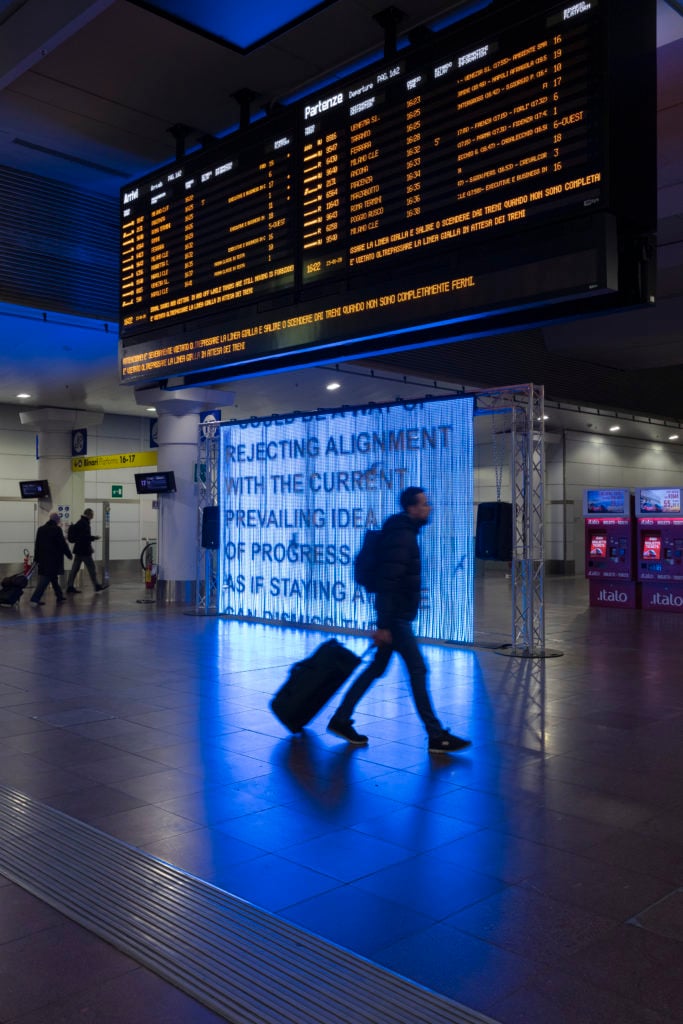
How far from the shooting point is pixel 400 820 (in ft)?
14.5

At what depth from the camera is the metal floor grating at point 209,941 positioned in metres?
2.67

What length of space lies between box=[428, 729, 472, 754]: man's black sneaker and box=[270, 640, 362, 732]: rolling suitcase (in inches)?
33.0

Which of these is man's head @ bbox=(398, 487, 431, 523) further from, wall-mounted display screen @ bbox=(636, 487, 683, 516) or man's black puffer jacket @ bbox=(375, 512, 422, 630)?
wall-mounted display screen @ bbox=(636, 487, 683, 516)

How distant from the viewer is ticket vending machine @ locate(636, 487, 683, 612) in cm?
1546

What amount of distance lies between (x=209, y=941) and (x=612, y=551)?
47.2ft

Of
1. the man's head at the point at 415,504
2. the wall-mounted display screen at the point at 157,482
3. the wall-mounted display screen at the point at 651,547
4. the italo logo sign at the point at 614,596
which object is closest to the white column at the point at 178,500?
the wall-mounted display screen at the point at 157,482

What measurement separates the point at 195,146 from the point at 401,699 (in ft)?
18.8

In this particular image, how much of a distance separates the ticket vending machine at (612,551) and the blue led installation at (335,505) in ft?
20.9

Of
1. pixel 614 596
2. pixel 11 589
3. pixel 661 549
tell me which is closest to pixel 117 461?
pixel 11 589

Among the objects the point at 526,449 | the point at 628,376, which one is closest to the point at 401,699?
the point at 526,449

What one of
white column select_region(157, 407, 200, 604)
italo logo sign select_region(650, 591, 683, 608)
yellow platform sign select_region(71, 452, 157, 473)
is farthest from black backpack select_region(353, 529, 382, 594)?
italo logo sign select_region(650, 591, 683, 608)

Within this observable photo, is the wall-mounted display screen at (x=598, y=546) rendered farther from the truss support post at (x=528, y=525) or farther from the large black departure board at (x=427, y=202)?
the large black departure board at (x=427, y=202)

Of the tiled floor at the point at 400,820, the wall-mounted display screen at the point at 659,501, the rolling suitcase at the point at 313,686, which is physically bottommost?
the tiled floor at the point at 400,820

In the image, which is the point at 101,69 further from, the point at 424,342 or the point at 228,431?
the point at 228,431
